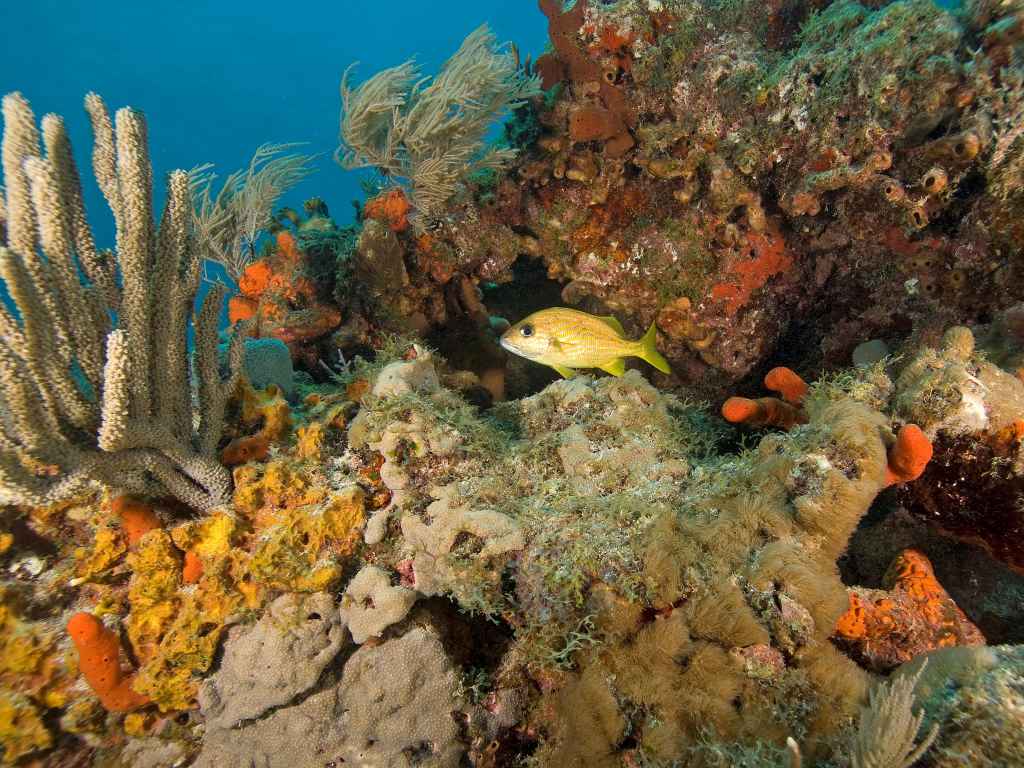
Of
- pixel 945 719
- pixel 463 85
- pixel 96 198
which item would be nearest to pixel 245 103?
pixel 96 198

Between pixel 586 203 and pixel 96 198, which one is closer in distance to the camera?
pixel 586 203

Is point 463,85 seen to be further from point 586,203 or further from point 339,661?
point 339,661

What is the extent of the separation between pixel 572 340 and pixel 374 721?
2324mm

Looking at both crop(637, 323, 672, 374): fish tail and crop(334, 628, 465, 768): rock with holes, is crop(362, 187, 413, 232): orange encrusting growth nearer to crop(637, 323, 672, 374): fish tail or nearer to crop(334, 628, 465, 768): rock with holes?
crop(637, 323, 672, 374): fish tail

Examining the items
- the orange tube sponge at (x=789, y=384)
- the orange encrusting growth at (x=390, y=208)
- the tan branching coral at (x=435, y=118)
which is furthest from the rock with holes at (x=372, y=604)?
the tan branching coral at (x=435, y=118)

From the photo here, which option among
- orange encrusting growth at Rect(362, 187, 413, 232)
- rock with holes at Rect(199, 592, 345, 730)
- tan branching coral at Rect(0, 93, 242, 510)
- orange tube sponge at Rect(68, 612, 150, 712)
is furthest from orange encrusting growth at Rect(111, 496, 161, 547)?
orange encrusting growth at Rect(362, 187, 413, 232)

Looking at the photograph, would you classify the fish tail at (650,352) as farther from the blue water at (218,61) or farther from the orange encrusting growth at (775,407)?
the blue water at (218,61)

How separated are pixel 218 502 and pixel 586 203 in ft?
14.1

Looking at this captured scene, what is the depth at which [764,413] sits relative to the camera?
327 cm

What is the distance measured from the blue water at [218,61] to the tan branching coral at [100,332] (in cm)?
7123

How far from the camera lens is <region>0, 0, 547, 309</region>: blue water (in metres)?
70.6

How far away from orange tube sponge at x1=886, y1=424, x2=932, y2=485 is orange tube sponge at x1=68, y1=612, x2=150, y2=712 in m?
3.88

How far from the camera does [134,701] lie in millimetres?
2527

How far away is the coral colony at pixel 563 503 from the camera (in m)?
1.96
